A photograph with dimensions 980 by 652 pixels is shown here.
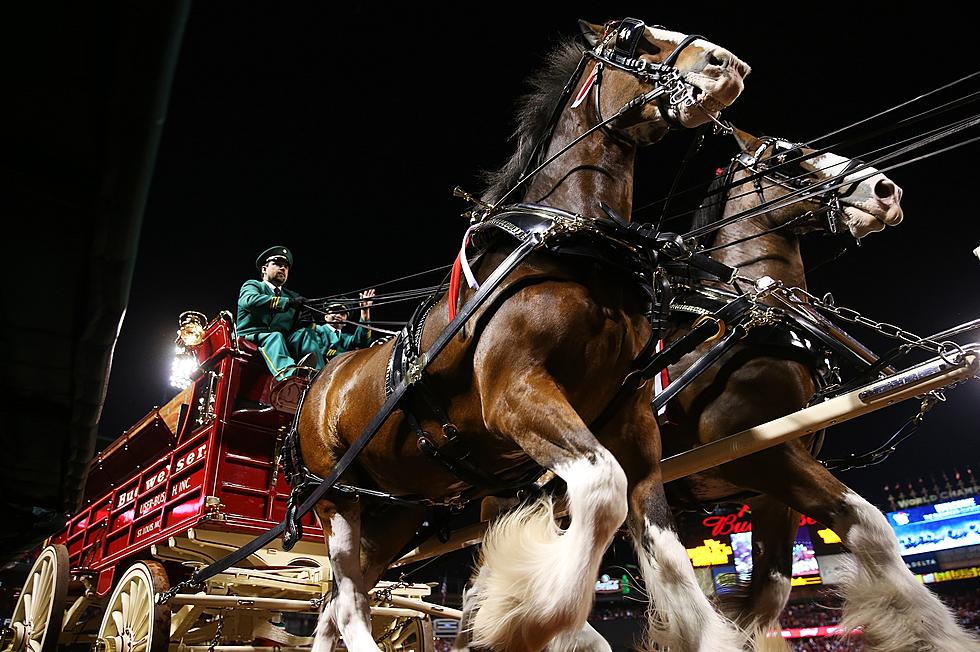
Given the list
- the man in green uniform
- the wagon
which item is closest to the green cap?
the man in green uniform

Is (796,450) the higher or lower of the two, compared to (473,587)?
higher

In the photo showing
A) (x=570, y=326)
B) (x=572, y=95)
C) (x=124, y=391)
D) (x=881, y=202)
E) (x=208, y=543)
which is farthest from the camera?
(x=124, y=391)

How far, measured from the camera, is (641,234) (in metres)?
2.64

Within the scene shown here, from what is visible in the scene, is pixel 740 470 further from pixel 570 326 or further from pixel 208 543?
pixel 208 543

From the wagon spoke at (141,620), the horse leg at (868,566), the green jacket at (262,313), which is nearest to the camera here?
the horse leg at (868,566)

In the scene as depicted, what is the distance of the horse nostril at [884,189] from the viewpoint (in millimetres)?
3846

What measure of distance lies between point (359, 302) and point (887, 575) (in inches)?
168

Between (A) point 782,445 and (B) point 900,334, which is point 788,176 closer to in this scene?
(B) point 900,334

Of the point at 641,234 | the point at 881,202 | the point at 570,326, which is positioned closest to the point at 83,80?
the point at 570,326

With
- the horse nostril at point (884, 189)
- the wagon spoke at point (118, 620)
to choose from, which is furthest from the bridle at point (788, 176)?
the wagon spoke at point (118, 620)

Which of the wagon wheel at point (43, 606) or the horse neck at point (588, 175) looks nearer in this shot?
the horse neck at point (588, 175)

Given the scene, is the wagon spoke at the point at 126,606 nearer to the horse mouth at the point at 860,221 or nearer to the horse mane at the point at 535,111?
the horse mane at the point at 535,111

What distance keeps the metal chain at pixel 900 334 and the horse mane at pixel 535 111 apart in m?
1.58

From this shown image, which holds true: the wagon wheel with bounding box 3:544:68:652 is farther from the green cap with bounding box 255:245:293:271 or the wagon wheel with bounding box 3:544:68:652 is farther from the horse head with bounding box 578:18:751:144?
the horse head with bounding box 578:18:751:144
